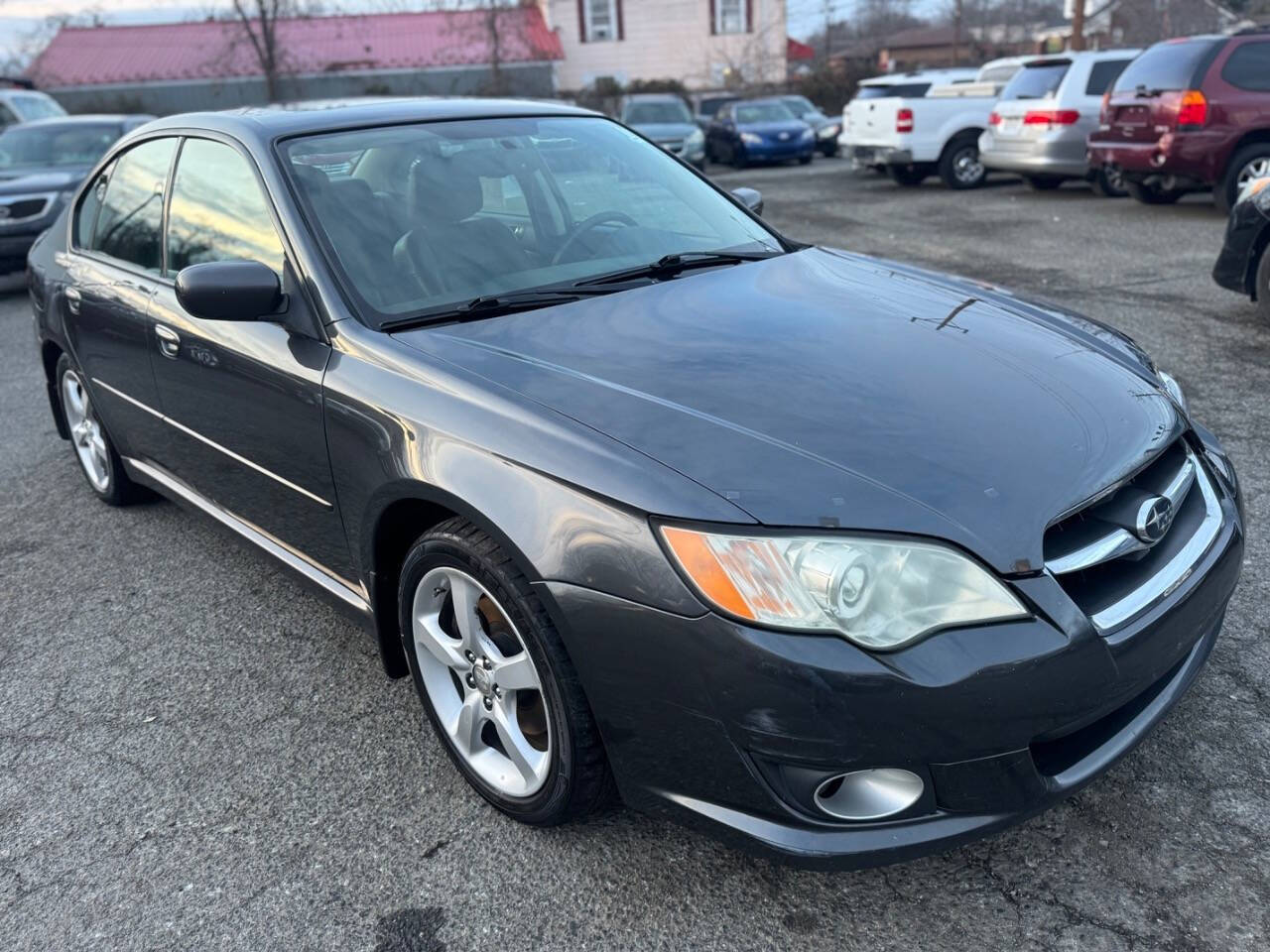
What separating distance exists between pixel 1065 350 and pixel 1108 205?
11.0 m

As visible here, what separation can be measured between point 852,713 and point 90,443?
4.07 m

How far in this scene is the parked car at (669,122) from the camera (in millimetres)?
19078

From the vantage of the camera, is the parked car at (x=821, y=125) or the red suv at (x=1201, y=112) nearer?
the red suv at (x=1201, y=112)

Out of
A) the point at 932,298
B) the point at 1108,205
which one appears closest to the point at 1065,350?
the point at 932,298

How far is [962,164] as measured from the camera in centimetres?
1502

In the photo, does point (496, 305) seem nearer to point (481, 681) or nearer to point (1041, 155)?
point (481, 681)

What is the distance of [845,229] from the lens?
11523mm

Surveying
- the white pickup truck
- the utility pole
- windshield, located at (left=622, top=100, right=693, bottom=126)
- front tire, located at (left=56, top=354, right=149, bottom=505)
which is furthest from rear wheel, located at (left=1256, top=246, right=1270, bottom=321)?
the utility pole

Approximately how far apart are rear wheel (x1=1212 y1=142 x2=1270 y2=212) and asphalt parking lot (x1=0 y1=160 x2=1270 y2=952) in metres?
7.60

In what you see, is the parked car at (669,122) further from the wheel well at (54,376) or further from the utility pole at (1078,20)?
the wheel well at (54,376)

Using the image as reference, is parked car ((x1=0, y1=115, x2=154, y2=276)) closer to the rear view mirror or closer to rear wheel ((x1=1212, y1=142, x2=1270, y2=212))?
the rear view mirror

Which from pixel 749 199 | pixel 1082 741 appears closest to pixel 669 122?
pixel 749 199

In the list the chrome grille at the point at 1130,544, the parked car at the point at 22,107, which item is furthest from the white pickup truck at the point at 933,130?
the chrome grille at the point at 1130,544

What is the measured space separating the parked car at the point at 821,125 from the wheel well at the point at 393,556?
810 inches
